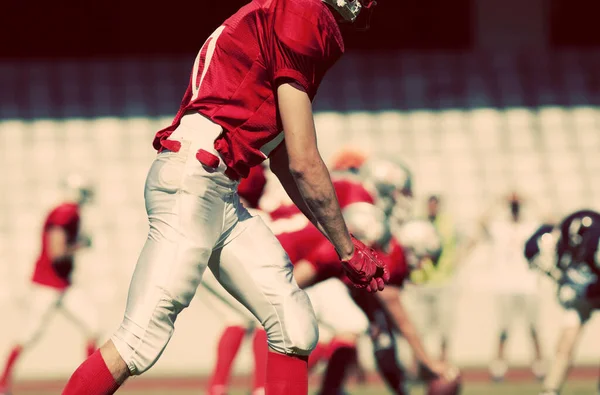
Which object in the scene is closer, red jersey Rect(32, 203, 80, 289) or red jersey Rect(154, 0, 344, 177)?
red jersey Rect(154, 0, 344, 177)

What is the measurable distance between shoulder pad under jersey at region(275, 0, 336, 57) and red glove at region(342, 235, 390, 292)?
27.5 inches

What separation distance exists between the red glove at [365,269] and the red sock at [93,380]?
0.85 meters

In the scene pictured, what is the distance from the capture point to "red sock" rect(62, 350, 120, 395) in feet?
12.2

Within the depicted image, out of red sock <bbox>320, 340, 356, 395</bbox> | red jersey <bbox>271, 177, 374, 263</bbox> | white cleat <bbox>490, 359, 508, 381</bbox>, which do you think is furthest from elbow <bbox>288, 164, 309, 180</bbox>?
white cleat <bbox>490, 359, 508, 381</bbox>

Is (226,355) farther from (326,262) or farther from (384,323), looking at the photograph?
(326,262)

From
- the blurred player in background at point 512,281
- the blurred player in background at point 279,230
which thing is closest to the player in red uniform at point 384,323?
the blurred player in background at point 279,230

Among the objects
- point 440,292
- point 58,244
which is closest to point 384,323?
point 58,244

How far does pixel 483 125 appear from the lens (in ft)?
41.0

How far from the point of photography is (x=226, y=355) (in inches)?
298

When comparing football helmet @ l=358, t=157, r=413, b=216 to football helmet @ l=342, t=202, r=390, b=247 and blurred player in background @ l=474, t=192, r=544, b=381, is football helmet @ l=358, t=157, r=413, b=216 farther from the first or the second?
blurred player in background @ l=474, t=192, r=544, b=381

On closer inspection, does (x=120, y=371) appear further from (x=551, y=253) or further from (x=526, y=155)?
(x=526, y=155)

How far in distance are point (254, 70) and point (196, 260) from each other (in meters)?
0.65

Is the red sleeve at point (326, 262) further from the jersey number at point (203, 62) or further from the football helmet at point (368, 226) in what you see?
the jersey number at point (203, 62)

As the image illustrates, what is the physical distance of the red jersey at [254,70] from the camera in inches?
145
